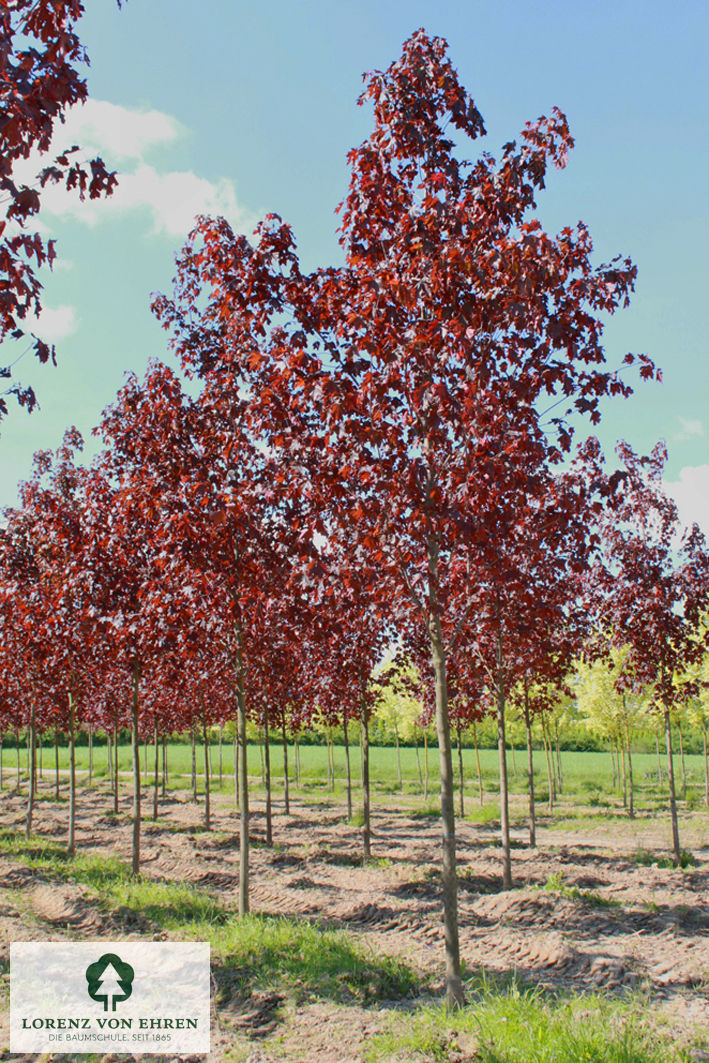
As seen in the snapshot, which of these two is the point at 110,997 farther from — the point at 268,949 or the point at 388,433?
the point at 388,433

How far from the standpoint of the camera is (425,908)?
9.84m

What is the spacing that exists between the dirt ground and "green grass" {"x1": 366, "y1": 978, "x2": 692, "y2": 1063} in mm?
364

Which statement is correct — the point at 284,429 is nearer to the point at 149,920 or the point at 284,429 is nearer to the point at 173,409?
the point at 173,409

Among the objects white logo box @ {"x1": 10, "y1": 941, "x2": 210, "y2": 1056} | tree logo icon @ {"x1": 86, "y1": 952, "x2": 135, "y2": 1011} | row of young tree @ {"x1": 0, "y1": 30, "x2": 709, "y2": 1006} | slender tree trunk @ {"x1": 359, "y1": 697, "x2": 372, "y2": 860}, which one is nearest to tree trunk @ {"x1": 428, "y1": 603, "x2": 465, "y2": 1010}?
row of young tree @ {"x1": 0, "y1": 30, "x2": 709, "y2": 1006}

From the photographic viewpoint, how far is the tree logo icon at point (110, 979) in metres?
6.53

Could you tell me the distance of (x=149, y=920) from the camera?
8984 millimetres

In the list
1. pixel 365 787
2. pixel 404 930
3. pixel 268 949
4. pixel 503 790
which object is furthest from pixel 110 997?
pixel 365 787

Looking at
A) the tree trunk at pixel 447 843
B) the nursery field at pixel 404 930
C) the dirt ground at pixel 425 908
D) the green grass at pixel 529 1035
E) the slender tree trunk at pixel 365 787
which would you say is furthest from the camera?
the slender tree trunk at pixel 365 787

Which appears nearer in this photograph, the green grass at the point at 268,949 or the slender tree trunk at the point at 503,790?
the green grass at the point at 268,949

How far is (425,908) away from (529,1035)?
17.5 ft

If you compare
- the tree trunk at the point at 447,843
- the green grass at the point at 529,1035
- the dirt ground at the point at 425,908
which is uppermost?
the tree trunk at the point at 447,843

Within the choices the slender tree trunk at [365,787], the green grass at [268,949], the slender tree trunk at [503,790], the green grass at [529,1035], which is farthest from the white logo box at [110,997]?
the slender tree trunk at [365,787]

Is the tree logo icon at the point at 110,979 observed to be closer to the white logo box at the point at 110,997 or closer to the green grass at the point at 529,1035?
the white logo box at the point at 110,997

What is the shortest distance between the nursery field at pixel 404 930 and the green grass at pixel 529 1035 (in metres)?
0.01
